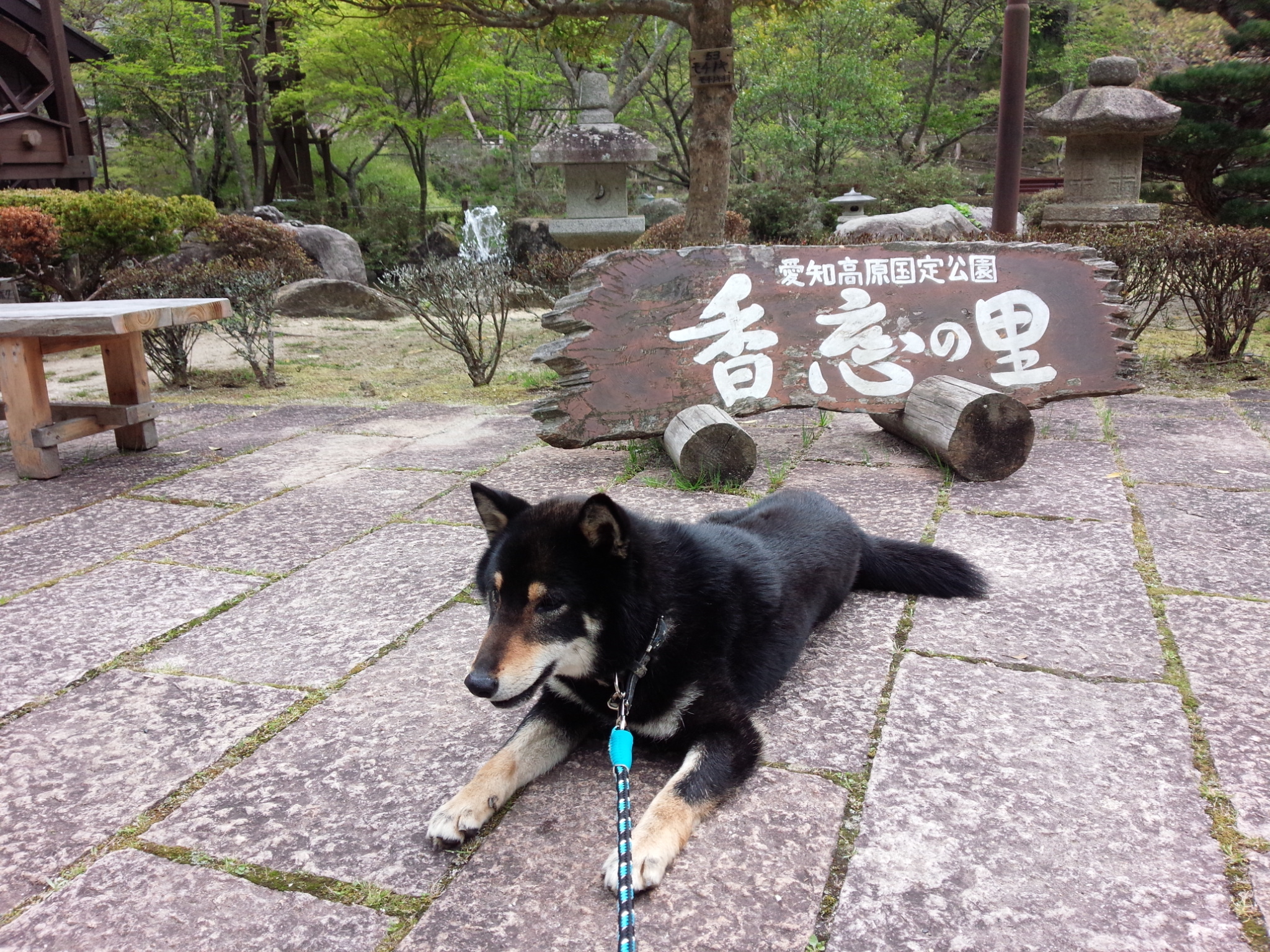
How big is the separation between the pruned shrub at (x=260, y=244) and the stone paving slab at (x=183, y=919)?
34.4 feet

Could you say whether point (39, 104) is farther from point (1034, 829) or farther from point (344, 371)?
point (1034, 829)

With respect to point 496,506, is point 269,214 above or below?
above

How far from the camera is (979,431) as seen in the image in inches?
178

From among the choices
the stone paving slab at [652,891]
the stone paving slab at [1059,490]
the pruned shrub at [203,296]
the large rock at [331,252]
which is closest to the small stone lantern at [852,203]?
the large rock at [331,252]

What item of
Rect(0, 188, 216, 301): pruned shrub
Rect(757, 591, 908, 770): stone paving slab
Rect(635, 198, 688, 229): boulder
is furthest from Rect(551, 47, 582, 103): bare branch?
Rect(757, 591, 908, 770): stone paving slab

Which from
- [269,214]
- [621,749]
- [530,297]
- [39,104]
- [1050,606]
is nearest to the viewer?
[621,749]

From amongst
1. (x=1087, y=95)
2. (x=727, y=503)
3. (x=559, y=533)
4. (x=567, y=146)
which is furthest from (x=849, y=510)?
(x=567, y=146)

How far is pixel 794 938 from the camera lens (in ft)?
5.63

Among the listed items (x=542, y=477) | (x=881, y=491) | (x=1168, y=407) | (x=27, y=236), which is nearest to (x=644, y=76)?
(x=27, y=236)

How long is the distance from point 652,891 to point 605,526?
30.2 inches

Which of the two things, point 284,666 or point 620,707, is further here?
point 284,666

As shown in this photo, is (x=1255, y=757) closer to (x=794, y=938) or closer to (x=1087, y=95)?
(x=794, y=938)

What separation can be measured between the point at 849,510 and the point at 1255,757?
2.15 m

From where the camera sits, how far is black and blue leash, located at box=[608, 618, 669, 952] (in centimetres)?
163
